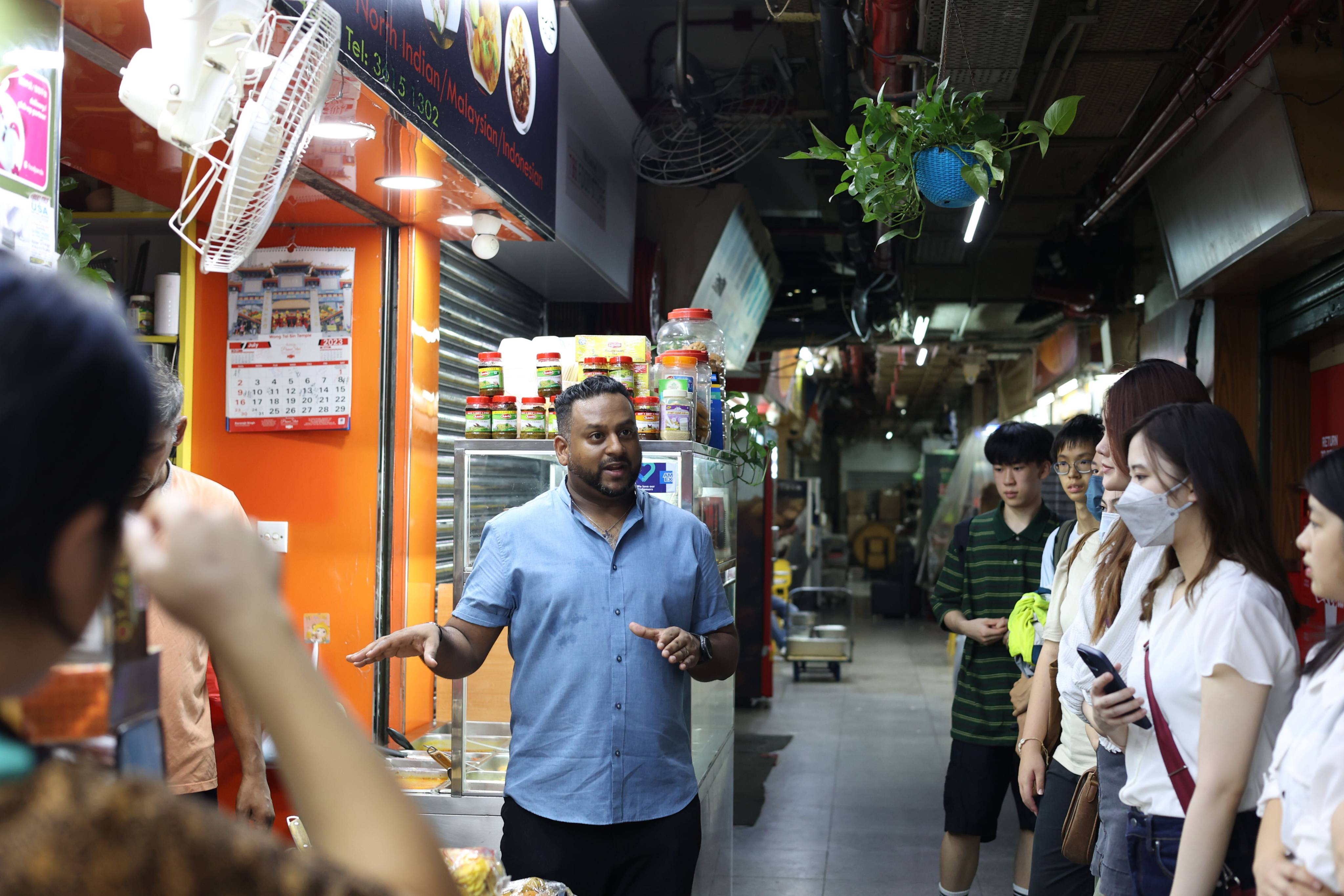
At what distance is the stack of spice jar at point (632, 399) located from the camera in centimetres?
337

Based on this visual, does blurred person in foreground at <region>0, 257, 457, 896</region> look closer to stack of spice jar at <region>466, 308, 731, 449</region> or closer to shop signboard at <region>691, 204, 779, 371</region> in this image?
stack of spice jar at <region>466, 308, 731, 449</region>

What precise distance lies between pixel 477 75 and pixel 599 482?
5.81ft

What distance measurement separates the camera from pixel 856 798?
259 inches

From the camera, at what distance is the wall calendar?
414 centimetres

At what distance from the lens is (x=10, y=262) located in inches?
28.5

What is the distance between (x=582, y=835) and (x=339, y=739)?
78.8 inches

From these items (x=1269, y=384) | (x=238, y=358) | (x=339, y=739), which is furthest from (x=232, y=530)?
(x=1269, y=384)

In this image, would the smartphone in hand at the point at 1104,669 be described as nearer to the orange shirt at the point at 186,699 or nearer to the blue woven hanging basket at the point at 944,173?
the blue woven hanging basket at the point at 944,173

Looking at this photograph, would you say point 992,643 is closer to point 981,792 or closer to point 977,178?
point 981,792

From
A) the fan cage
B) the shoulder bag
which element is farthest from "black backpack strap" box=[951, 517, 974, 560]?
the fan cage

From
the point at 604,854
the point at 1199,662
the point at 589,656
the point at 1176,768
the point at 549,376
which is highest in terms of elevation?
the point at 549,376

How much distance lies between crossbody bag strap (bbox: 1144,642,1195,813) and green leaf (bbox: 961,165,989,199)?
64.1 inches

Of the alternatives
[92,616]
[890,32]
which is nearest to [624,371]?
[890,32]

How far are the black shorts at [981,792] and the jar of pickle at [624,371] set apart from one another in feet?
6.29
